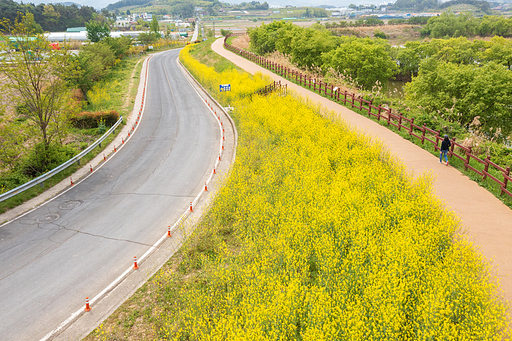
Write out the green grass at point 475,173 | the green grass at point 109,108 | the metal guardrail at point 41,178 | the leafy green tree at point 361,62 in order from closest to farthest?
1. the green grass at point 475,173
2. the metal guardrail at point 41,178
3. the green grass at point 109,108
4. the leafy green tree at point 361,62

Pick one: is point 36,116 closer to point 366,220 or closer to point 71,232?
point 71,232

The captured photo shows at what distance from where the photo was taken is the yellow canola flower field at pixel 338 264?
20.4 ft

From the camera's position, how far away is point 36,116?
17250mm

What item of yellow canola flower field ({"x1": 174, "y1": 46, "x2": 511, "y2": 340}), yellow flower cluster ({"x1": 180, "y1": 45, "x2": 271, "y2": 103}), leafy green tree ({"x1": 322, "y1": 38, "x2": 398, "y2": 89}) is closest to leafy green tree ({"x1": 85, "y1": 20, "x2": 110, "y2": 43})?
yellow flower cluster ({"x1": 180, "y1": 45, "x2": 271, "y2": 103})

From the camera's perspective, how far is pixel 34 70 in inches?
656

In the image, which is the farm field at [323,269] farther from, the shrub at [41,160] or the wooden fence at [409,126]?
the shrub at [41,160]

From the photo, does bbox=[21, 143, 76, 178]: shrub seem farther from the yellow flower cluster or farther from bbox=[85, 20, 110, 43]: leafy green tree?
bbox=[85, 20, 110, 43]: leafy green tree

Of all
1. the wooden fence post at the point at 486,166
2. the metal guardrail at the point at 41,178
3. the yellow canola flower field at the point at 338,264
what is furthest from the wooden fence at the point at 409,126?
the metal guardrail at the point at 41,178

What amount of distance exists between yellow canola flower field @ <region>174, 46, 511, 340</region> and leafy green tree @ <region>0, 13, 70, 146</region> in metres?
11.1

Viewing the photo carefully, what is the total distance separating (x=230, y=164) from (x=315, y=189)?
7355 millimetres

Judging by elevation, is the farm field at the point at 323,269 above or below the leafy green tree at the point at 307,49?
below

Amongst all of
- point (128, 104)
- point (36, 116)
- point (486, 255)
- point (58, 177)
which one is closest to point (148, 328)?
point (486, 255)

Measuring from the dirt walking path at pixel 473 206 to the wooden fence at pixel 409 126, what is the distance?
562mm

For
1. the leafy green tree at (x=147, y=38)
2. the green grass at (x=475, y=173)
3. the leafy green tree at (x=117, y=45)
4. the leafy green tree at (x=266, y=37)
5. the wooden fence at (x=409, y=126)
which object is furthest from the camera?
the leafy green tree at (x=147, y=38)
